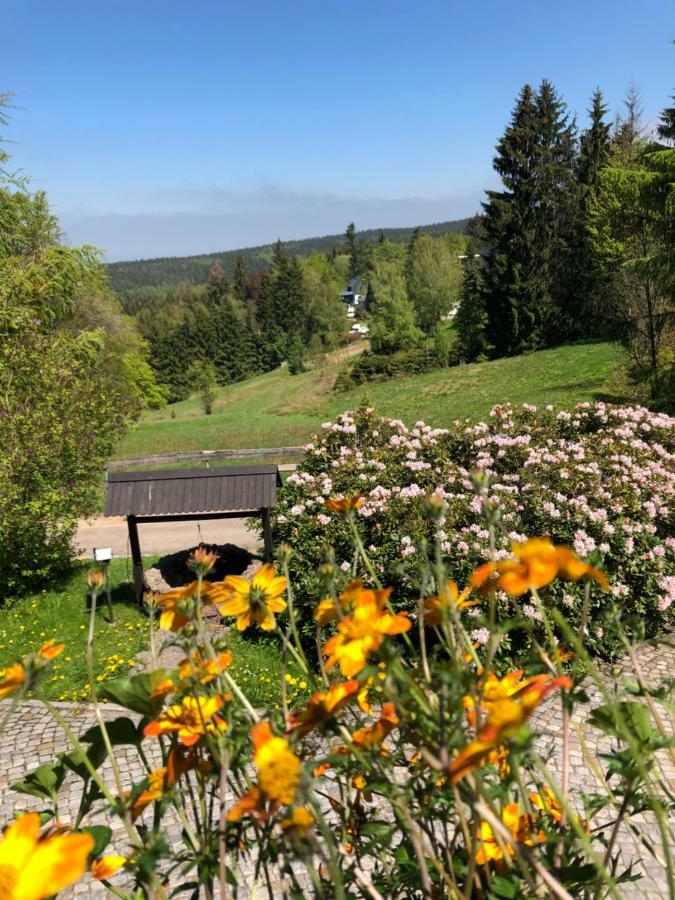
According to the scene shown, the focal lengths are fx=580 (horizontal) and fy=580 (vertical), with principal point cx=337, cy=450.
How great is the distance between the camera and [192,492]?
7.11 m

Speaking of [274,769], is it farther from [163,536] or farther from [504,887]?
[163,536]

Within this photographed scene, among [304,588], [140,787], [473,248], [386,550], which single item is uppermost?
[473,248]

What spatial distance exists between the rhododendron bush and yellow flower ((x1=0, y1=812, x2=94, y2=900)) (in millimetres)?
3798

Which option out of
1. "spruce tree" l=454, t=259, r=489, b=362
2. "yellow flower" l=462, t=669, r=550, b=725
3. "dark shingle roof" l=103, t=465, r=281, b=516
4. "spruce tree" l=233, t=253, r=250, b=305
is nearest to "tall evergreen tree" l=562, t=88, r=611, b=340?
"spruce tree" l=454, t=259, r=489, b=362

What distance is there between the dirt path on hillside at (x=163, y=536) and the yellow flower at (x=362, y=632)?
33.2 ft

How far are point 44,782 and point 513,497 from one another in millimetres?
5249

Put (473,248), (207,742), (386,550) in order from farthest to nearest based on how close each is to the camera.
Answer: (473,248) < (386,550) < (207,742)

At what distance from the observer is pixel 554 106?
1172 inches

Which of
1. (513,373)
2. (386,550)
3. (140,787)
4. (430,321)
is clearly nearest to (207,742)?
(140,787)

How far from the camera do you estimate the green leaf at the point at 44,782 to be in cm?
A: 109

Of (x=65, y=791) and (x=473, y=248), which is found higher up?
(x=473, y=248)

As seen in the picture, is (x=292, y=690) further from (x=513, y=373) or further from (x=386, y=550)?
(x=513, y=373)

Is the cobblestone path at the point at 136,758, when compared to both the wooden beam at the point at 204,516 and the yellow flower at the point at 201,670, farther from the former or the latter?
the yellow flower at the point at 201,670

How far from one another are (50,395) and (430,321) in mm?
43153
